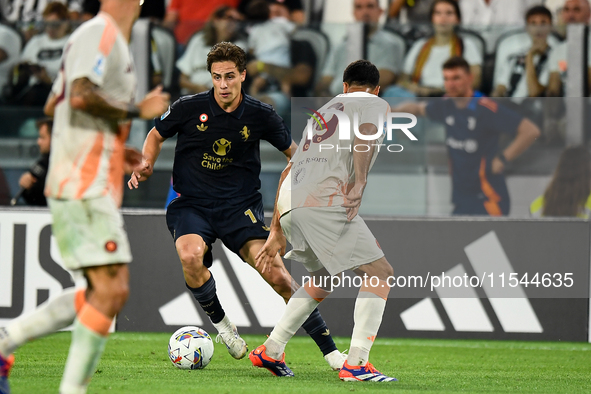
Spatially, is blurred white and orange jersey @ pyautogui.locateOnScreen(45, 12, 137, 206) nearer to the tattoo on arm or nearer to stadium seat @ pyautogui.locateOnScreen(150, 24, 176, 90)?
the tattoo on arm

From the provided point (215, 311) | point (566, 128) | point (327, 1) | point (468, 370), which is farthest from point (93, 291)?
point (327, 1)

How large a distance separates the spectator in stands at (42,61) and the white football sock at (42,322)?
5.52m

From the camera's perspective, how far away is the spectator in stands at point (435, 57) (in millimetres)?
8695

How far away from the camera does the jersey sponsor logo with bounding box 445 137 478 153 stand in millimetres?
8102

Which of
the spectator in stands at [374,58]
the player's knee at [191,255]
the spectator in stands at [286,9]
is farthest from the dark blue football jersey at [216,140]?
the spectator in stands at [286,9]

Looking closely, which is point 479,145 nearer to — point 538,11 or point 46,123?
point 538,11

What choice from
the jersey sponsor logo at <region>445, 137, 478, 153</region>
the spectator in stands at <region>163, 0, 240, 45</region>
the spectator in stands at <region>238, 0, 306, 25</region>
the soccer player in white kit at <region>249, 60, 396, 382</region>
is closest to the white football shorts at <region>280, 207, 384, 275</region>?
the soccer player in white kit at <region>249, 60, 396, 382</region>

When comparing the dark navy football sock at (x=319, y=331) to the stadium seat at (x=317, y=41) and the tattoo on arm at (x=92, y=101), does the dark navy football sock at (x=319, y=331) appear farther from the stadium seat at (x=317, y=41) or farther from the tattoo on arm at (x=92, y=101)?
the stadium seat at (x=317, y=41)

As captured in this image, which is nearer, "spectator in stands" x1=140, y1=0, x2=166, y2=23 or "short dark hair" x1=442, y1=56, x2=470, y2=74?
"short dark hair" x1=442, y1=56, x2=470, y2=74

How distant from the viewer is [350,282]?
25.6 ft

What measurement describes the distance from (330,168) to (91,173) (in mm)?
2018

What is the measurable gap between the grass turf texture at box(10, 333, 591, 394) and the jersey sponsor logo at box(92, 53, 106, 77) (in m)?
1.87

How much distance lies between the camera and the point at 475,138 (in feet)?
26.6

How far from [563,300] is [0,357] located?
529cm
